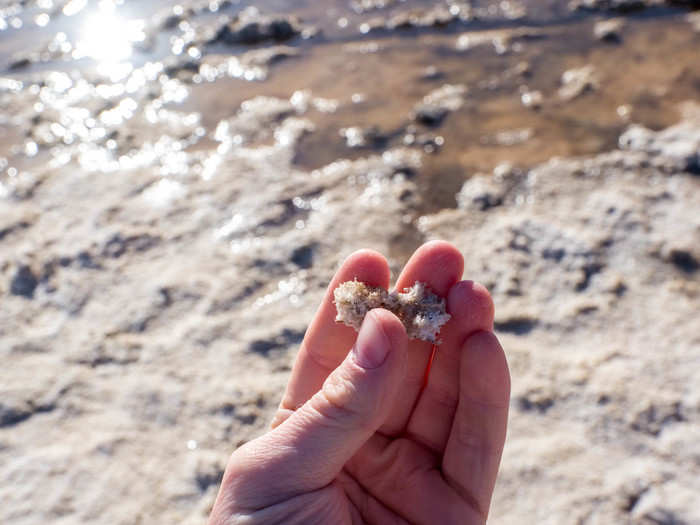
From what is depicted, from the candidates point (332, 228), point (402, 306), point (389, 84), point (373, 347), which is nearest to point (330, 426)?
point (373, 347)

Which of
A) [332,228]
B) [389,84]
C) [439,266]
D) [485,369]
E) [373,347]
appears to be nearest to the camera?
[373,347]

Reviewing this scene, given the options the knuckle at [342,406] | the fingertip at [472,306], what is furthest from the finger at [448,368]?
the knuckle at [342,406]

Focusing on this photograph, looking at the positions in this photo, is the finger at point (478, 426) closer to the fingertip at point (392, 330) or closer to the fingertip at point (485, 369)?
the fingertip at point (485, 369)

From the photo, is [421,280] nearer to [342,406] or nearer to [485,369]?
[485,369]

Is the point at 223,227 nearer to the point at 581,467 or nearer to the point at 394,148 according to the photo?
the point at 394,148

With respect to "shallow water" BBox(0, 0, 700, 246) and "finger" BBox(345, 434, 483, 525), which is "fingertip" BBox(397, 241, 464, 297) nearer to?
"finger" BBox(345, 434, 483, 525)

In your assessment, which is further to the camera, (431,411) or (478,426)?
(431,411)

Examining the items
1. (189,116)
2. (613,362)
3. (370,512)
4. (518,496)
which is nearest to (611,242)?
(613,362)
